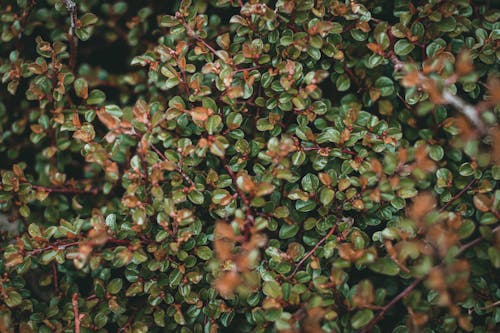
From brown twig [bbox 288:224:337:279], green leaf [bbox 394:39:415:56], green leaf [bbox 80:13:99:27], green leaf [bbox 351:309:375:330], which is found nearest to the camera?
green leaf [bbox 351:309:375:330]

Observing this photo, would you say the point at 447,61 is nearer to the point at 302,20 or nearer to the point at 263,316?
the point at 302,20

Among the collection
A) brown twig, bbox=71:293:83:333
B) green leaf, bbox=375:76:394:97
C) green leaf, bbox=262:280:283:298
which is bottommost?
brown twig, bbox=71:293:83:333

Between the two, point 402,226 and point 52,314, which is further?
point 52,314

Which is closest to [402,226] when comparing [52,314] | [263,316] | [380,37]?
[263,316]

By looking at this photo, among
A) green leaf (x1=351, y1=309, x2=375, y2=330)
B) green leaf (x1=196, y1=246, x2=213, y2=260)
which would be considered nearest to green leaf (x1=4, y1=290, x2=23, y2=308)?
green leaf (x1=196, y1=246, x2=213, y2=260)

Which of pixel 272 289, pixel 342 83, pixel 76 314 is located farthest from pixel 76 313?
pixel 342 83

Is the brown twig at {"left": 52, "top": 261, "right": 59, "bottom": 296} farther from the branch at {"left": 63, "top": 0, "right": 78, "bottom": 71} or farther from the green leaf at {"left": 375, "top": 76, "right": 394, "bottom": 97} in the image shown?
the green leaf at {"left": 375, "top": 76, "right": 394, "bottom": 97}

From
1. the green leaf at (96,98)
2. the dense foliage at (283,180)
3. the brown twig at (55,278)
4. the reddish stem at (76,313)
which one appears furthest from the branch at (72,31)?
the reddish stem at (76,313)

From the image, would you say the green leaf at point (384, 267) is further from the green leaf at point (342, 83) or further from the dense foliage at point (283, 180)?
the green leaf at point (342, 83)
